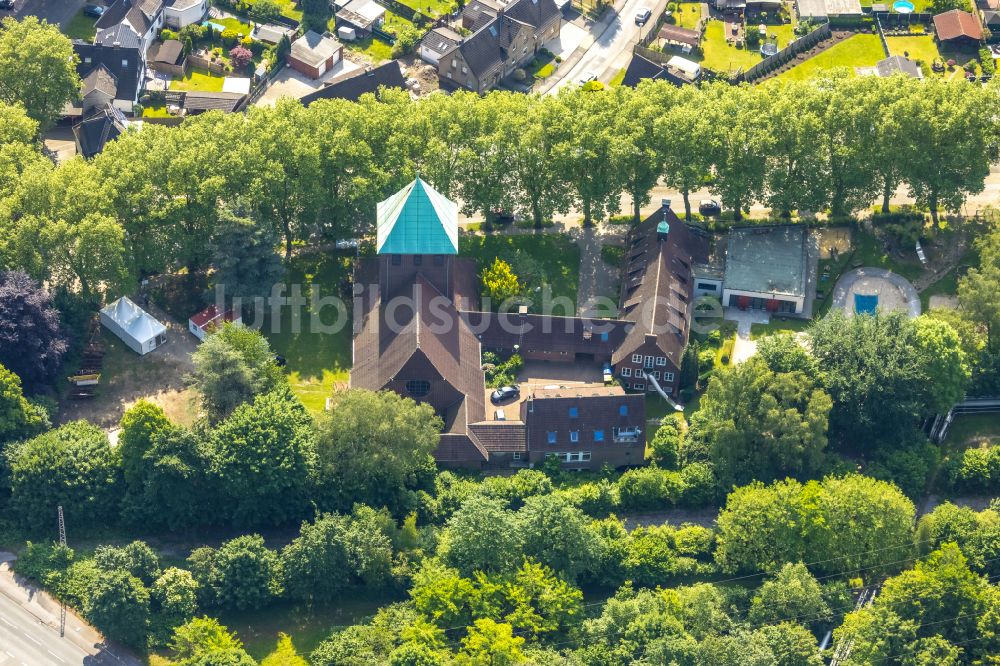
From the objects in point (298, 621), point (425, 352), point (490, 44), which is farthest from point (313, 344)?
point (490, 44)

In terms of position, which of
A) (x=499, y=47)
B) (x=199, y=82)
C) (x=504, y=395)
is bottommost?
(x=504, y=395)

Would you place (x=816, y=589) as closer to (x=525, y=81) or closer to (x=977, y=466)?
(x=977, y=466)

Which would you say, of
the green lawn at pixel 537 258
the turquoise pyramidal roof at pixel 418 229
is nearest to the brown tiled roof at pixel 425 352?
the turquoise pyramidal roof at pixel 418 229

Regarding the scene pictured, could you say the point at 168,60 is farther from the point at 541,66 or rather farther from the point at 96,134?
the point at 541,66

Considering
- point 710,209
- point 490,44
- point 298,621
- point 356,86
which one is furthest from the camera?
point 490,44

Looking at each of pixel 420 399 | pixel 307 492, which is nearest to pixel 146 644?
pixel 307 492

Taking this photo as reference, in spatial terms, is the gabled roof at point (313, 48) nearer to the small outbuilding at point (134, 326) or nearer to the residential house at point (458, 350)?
A: the residential house at point (458, 350)

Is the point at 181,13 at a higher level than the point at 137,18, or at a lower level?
higher
